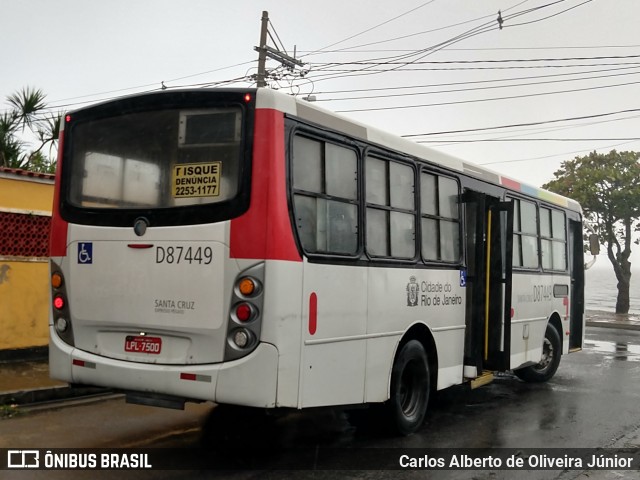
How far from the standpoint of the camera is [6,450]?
601cm

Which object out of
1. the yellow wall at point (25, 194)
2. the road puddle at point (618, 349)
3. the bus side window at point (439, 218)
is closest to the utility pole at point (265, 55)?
the yellow wall at point (25, 194)

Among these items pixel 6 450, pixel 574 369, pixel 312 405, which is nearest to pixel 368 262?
pixel 312 405

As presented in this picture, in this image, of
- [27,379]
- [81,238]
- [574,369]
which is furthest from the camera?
[574,369]

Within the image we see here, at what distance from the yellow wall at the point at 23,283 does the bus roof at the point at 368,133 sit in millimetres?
6271

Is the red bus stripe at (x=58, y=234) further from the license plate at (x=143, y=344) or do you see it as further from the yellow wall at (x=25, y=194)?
the yellow wall at (x=25, y=194)

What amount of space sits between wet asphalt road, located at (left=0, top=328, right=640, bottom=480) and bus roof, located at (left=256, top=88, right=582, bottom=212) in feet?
9.02

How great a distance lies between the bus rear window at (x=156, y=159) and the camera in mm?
5477

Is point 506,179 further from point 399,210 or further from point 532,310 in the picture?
point 399,210

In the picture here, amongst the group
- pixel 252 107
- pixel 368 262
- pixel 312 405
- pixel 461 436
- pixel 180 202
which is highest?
pixel 252 107

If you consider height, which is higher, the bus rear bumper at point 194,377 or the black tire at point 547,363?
the bus rear bumper at point 194,377

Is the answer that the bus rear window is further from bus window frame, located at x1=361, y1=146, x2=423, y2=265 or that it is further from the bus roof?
bus window frame, located at x1=361, y1=146, x2=423, y2=265

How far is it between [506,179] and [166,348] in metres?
5.61

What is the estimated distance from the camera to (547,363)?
10898 mm

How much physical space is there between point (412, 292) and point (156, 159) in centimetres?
283
